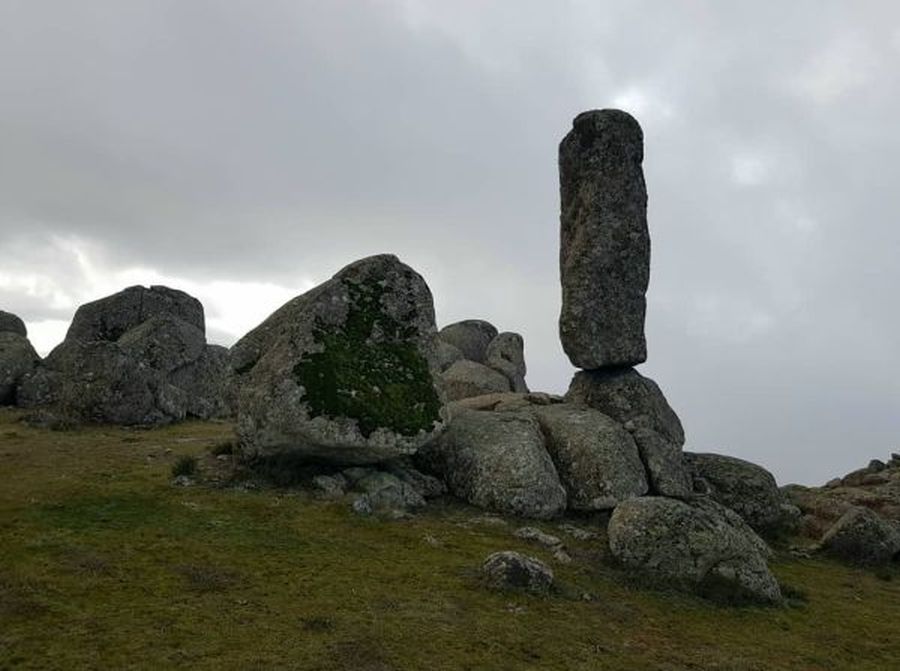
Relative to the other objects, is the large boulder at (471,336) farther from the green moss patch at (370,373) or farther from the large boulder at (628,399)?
the green moss patch at (370,373)

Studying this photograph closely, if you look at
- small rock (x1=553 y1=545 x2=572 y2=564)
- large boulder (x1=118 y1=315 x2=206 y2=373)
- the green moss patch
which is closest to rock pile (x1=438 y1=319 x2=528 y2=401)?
large boulder (x1=118 y1=315 x2=206 y2=373)

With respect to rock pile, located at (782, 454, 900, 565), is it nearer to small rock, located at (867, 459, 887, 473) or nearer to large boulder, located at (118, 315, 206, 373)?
small rock, located at (867, 459, 887, 473)

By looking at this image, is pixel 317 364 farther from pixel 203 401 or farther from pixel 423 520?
pixel 203 401

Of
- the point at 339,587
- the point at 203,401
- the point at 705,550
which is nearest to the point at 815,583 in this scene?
the point at 705,550

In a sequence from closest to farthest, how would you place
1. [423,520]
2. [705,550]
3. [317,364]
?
[705,550] → [423,520] → [317,364]

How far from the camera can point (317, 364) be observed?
26516 mm

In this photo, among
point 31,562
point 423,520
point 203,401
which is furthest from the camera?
point 203,401

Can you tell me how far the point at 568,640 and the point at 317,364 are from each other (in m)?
13.7

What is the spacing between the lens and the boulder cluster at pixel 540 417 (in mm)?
22906

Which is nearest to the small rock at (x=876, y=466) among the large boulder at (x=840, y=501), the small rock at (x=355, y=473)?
the large boulder at (x=840, y=501)

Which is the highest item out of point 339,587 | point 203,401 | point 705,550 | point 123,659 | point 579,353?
point 579,353

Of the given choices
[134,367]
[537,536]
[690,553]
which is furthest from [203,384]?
[690,553]

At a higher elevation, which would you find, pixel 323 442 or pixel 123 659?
pixel 323 442

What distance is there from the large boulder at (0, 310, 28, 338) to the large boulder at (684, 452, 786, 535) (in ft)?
156
